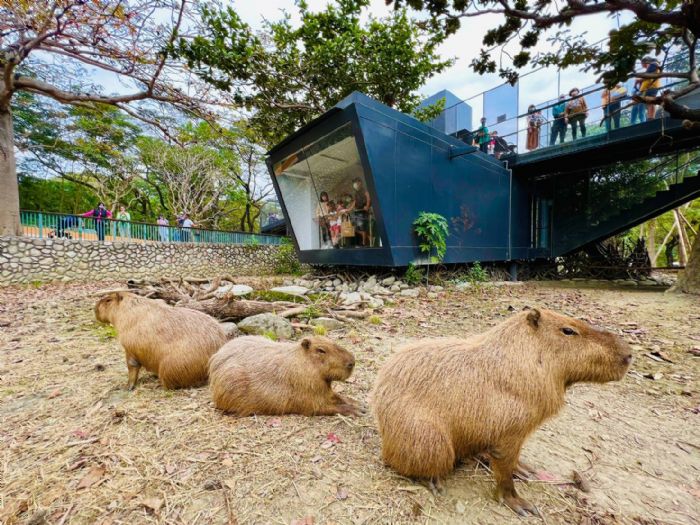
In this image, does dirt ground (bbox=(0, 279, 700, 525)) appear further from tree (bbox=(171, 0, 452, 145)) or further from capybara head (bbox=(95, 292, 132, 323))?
tree (bbox=(171, 0, 452, 145))

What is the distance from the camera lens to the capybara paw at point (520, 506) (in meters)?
1.43

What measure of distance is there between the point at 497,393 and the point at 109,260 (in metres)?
14.8

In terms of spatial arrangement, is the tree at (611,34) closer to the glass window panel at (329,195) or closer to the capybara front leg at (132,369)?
the glass window panel at (329,195)

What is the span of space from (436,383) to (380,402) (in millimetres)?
332

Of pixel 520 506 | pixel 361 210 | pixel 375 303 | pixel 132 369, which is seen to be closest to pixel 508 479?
pixel 520 506

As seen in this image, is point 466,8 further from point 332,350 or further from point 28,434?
point 28,434

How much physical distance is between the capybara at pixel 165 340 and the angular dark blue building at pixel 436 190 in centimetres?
566

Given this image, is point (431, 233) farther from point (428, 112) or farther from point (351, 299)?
point (428, 112)

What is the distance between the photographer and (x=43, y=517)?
1.36 m

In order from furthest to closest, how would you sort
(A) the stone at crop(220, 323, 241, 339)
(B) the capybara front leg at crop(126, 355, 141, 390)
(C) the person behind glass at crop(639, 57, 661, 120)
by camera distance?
(C) the person behind glass at crop(639, 57, 661, 120), (A) the stone at crop(220, 323, 241, 339), (B) the capybara front leg at crop(126, 355, 141, 390)

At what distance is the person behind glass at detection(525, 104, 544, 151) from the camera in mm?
10523

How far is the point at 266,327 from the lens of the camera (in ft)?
13.3

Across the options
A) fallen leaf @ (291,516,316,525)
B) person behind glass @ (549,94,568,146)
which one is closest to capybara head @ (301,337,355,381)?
fallen leaf @ (291,516,316,525)

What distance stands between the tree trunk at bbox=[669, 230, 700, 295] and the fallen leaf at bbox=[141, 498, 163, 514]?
1093 centimetres
